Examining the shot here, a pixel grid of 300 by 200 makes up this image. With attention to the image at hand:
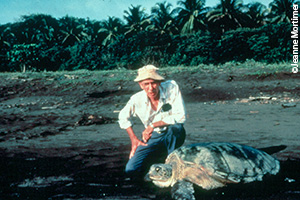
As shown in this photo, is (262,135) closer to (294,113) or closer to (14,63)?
(294,113)

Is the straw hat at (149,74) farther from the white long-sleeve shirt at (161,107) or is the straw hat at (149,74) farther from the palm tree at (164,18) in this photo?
the palm tree at (164,18)

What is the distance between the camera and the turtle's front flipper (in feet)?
8.71

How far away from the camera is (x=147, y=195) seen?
2881 mm

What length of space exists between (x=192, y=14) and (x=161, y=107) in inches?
1199

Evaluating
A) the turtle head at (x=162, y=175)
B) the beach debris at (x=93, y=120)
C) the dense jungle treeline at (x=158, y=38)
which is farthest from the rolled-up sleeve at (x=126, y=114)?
the dense jungle treeline at (x=158, y=38)

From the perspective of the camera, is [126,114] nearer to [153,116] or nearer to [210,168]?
[153,116]

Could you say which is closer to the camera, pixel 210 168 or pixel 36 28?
pixel 210 168

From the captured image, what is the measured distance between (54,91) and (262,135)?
9.00m

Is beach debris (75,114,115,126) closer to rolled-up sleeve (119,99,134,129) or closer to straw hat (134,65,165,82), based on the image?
rolled-up sleeve (119,99,134,129)

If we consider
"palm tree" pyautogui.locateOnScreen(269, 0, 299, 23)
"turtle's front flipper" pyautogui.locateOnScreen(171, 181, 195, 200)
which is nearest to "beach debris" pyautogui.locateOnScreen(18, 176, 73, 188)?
"turtle's front flipper" pyautogui.locateOnScreen(171, 181, 195, 200)

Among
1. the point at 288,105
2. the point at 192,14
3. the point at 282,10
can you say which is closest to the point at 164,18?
the point at 192,14

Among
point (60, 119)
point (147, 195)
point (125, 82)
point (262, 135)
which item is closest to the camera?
point (147, 195)

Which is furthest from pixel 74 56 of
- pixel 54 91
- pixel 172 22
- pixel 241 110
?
pixel 241 110

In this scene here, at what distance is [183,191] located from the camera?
2.71 m
